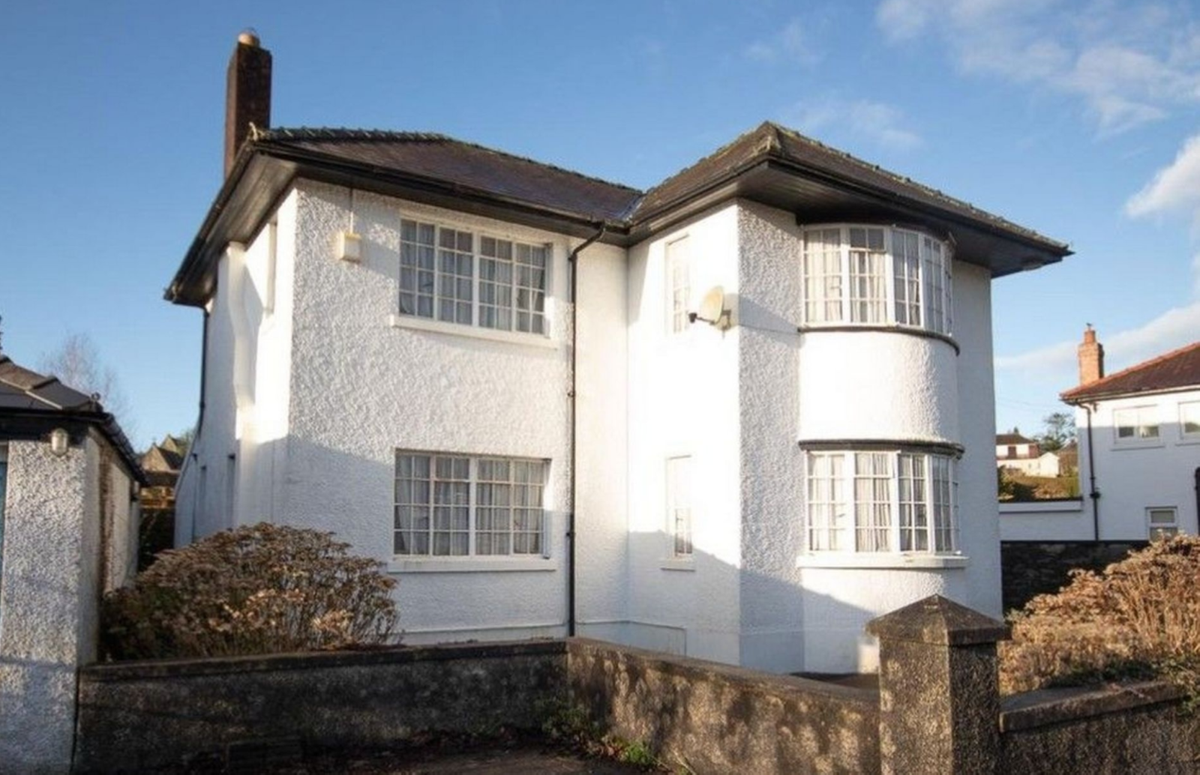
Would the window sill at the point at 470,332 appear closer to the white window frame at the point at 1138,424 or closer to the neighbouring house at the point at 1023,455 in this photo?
the white window frame at the point at 1138,424

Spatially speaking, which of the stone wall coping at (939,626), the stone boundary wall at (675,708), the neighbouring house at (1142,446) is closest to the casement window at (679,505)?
the stone boundary wall at (675,708)

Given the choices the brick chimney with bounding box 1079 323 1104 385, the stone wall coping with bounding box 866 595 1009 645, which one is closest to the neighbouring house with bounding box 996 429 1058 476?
the brick chimney with bounding box 1079 323 1104 385

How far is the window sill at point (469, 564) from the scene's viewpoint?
1199cm

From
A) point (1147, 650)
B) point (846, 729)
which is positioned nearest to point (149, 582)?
point (846, 729)

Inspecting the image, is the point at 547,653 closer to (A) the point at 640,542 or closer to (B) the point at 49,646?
(B) the point at 49,646

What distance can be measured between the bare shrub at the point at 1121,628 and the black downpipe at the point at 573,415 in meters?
6.10

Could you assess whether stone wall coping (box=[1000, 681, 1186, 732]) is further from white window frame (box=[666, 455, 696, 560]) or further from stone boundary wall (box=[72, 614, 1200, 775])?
white window frame (box=[666, 455, 696, 560])

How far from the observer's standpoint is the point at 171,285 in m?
17.9

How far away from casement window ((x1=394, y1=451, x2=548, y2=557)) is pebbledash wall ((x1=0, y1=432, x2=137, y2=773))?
5429 millimetres

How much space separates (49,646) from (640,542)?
27.2 feet

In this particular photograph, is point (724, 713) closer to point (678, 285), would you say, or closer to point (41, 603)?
point (41, 603)

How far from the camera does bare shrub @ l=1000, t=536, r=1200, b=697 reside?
22.4 feet

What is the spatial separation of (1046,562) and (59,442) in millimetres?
16044

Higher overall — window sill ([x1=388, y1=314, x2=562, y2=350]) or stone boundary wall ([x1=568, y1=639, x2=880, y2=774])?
window sill ([x1=388, y1=314, x2=562, y2=350])
